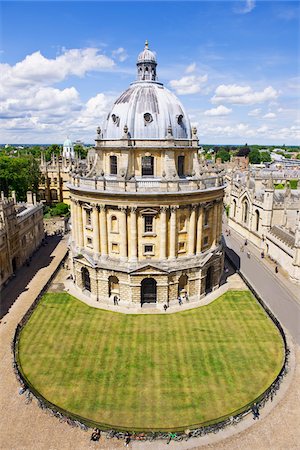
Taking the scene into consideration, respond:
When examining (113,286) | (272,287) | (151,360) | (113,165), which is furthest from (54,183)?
(151,360)

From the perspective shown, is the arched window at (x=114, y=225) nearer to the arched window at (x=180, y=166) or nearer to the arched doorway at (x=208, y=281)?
the arched window at (x=180, y=166)

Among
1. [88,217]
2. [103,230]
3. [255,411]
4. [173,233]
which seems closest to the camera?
[255,411]

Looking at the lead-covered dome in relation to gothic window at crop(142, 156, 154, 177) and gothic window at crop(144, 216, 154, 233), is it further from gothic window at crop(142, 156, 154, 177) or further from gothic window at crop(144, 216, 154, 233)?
gothic window at crop(144, 216, 154, 233)

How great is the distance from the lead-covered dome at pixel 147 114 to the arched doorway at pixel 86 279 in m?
16.0

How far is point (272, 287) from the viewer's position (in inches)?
1645

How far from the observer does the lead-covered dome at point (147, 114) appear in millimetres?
36812

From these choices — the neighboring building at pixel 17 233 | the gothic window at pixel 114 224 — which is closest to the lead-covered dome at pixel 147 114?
the gothic window at pixel 114 224

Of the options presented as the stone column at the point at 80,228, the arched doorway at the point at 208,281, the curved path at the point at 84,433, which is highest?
the stone column at the point at 80,228

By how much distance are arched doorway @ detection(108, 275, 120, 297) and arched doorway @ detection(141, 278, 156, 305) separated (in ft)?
9.45

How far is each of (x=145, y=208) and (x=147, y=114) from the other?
35.9 ft

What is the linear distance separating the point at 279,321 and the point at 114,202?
20.8m

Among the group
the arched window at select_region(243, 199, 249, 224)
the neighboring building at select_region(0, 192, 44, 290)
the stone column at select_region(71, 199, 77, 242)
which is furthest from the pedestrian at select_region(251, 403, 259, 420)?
the arched window at select_region(243, 199, 249, 224)

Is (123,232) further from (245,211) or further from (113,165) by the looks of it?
(245,211)

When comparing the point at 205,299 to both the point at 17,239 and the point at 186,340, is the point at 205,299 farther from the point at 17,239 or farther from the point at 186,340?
the point at 17,239
